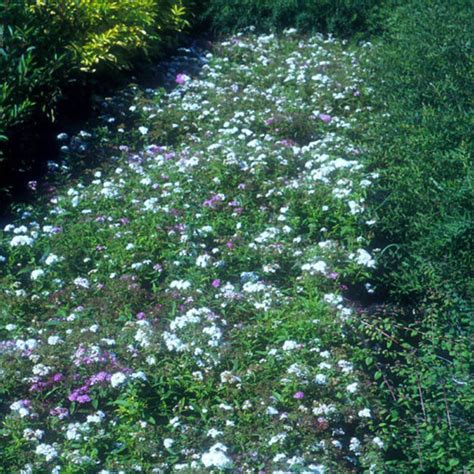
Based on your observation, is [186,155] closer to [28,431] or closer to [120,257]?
[120,257]

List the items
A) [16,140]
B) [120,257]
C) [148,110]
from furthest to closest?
[148,110] < [16,140] < [120,257]

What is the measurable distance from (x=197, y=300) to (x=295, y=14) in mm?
→ 4879

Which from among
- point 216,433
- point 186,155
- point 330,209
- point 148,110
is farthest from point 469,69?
point 216,433

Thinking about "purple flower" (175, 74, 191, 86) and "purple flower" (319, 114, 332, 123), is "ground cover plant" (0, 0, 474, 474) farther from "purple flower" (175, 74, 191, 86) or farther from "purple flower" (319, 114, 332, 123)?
"purple flower" (175, 74, 191, 86)

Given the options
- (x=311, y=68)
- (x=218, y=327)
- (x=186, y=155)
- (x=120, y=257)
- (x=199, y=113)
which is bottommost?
(x=218, y=327)

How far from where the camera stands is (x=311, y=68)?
7363 millimetres

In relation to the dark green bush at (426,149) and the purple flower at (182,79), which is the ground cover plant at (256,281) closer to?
the dark green bush at (426,149)

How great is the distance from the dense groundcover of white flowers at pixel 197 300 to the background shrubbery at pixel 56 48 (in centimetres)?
47

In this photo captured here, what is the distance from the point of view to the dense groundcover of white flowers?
357 centimetres

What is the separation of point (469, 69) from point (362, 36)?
2.58m

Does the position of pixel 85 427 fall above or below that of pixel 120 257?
below

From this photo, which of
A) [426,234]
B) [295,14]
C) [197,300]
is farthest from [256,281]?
[295,14]

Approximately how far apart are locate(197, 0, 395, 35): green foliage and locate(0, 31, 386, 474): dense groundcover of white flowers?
1.89 meters

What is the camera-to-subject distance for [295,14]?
331 inches
